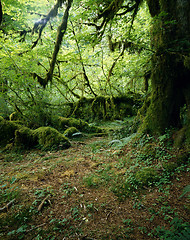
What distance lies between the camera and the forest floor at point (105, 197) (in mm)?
2121

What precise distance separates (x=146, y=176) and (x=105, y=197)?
103cm

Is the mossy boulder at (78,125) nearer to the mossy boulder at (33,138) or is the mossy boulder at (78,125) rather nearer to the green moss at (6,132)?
the mossy boulder at (33,138)

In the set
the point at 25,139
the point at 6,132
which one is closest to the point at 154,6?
the point at 25,139

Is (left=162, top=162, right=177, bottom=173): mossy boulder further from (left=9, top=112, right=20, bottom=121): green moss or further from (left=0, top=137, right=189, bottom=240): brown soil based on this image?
(left=9, top=112, right=20, bottom=121): green moss

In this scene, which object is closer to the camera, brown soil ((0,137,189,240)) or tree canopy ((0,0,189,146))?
brown soil ((0,137,189,240))

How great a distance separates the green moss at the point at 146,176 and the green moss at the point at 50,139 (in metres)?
3.81

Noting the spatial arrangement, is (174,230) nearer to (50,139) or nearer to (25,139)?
(50,139)

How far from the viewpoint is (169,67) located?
13.0 ft

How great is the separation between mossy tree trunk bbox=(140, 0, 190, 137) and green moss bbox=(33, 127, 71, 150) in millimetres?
3751

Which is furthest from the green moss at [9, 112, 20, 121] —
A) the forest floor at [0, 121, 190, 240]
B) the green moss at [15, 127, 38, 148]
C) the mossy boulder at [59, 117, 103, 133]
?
the forest floor at [0, 121, 190, 240]

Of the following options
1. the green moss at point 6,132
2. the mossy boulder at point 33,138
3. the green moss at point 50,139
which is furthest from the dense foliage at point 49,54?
the green moss at point 50,139

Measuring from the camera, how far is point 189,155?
3195 millimetres

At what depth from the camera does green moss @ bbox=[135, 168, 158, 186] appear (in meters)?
3.06

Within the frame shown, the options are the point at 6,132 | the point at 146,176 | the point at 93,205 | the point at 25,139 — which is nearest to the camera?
the point at 93,205
